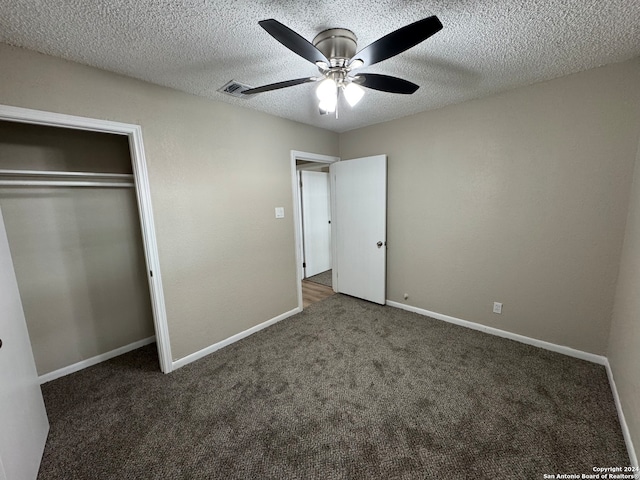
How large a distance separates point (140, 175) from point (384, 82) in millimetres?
1875

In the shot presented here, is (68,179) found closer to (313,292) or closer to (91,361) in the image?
(91,361)

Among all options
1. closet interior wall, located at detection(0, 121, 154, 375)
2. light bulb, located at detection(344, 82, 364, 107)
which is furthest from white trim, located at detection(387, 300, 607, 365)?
closet interior wall, located at detection(0, 121, 154, 375)

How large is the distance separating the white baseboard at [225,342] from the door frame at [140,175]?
100 millimetres

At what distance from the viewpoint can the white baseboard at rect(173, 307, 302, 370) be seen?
2326 millimetres

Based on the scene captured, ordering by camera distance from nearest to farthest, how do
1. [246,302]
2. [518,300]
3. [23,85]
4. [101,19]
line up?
[101,19]
[23,85]
[518,300]
[246,302]

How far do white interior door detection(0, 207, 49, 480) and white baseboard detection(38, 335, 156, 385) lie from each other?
0.70 meters

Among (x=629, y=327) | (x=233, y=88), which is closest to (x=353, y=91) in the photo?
(x=233, y=88)

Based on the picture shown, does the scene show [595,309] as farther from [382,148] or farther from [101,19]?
[101,19]

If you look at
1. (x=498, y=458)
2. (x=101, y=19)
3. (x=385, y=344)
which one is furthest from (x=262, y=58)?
(x=498, y=458)

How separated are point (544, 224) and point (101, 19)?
337cm

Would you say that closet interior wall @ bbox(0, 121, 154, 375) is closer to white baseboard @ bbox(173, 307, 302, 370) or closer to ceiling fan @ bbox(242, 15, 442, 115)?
white baseboard @ bbox(173, 307, 302, 370)

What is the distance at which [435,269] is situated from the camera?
3.00 meters

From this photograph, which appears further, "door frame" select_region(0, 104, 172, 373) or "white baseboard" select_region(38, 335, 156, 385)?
"white baseboard" select_region(38, 335, 156, 385)

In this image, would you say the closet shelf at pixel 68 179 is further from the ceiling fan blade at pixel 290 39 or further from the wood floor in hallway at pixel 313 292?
the wood floor in hallway at pixel 313 292
